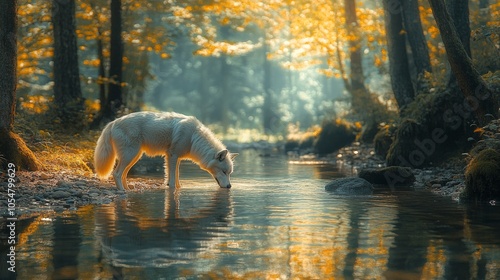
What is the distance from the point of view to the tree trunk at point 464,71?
16.5m

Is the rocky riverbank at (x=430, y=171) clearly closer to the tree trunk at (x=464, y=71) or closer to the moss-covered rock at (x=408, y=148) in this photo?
the moss-covered rock at (x=408, y=148)

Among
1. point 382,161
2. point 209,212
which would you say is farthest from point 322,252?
point 382,161

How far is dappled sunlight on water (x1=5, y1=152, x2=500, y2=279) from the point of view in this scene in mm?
7855

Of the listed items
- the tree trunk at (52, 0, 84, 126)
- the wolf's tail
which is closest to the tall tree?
the wolf's tail

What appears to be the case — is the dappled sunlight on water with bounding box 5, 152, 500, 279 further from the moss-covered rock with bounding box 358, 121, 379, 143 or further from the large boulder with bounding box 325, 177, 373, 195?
the moss-covered rock with bounding box 358, 121, 379, 143

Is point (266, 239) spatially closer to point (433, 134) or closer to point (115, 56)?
point (433, 134)

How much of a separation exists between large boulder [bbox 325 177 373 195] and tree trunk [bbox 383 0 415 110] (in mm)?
9568

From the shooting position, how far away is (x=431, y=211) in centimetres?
1266

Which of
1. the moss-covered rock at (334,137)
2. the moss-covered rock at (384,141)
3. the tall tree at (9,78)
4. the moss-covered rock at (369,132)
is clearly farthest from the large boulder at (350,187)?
the moss-covered rock at (334,137)

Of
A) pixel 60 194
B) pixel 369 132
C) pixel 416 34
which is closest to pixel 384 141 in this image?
pixel 416 34

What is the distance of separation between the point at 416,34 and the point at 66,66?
11.0 metres

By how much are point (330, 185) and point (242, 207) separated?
3.46 metres

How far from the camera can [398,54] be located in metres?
25.1

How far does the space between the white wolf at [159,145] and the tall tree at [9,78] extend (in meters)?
1.54
